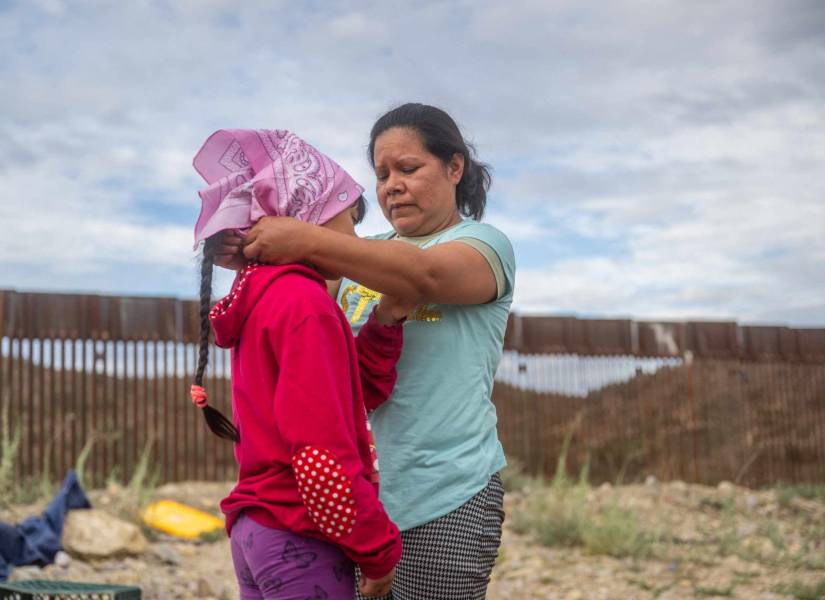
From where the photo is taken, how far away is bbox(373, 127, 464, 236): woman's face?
7.47ft

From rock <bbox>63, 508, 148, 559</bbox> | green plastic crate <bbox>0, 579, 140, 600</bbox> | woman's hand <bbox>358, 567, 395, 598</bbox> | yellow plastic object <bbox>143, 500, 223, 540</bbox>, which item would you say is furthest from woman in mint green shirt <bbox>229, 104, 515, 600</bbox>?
yellow plastic object <bbox>143, 500, 223, 540</bbox>

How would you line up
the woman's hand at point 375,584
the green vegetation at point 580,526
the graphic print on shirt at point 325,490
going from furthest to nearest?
1. the green vegetation at point 580,526
2. the woman's hand at point 375,584
3. the graphic print on shirt at point 325,490

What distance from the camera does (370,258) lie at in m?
1.91

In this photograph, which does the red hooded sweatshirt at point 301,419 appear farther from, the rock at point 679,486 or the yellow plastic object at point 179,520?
the rock at point 679,486

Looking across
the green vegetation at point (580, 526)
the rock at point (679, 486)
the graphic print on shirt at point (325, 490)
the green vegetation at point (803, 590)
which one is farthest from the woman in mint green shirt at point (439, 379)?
the rock at point (679, 486)

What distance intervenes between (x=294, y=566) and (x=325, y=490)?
19cm

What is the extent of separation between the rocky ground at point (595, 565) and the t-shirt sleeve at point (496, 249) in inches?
144

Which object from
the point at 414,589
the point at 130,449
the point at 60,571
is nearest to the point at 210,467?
the point at 130,449

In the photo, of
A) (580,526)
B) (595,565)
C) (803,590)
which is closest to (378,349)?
(803,590)

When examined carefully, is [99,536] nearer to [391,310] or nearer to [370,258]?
[391,310]

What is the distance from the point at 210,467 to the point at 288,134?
22.4ft

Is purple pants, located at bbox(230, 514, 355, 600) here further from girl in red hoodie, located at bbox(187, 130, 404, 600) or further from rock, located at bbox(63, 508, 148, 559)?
rock, located at bbox(63, 508, 148, 559)

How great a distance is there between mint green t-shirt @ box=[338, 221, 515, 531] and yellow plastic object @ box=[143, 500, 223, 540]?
5138 millimetres

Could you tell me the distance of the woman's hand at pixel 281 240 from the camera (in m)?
1.88
